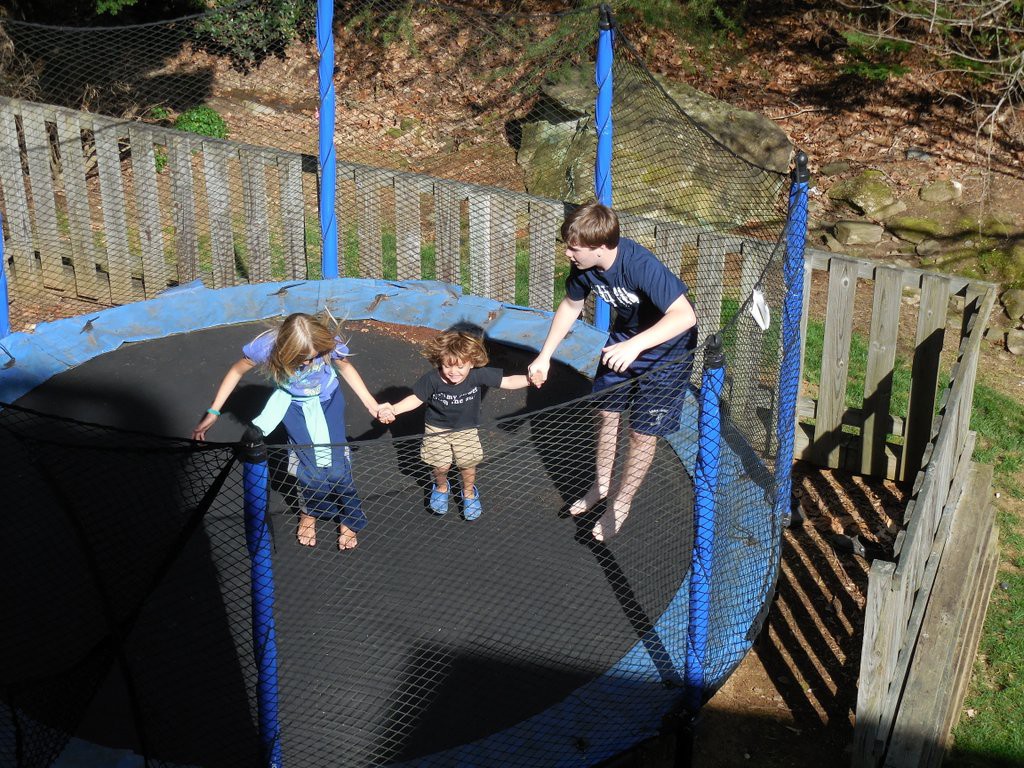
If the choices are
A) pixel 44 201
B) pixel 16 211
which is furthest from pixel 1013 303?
pixel 16 211

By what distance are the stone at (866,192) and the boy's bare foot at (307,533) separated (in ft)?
15.6

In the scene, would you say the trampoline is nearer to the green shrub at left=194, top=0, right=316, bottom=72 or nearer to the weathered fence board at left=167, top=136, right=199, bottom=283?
the weathered fence board at left=167, top=136, right=199, bottom=283

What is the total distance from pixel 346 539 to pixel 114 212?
3062 millimetres

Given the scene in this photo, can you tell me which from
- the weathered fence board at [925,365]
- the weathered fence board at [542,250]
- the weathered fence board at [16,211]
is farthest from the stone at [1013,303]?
the weathered fence board at [16,211]

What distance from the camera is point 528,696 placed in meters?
3.21

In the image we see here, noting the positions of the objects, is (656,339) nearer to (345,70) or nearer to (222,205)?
(222,205)

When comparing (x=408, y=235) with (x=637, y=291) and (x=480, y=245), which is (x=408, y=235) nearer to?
(x=480, y=245)

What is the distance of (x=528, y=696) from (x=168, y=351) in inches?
106

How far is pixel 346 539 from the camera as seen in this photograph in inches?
147

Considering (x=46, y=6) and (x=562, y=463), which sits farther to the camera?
(x=46, y=6)

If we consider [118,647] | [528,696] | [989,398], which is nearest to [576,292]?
[528,696]

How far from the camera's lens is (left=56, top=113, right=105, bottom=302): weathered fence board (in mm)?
5809

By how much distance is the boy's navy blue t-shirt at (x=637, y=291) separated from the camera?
3434mm

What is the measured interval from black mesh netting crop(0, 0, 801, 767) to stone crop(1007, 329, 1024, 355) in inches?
55.3
